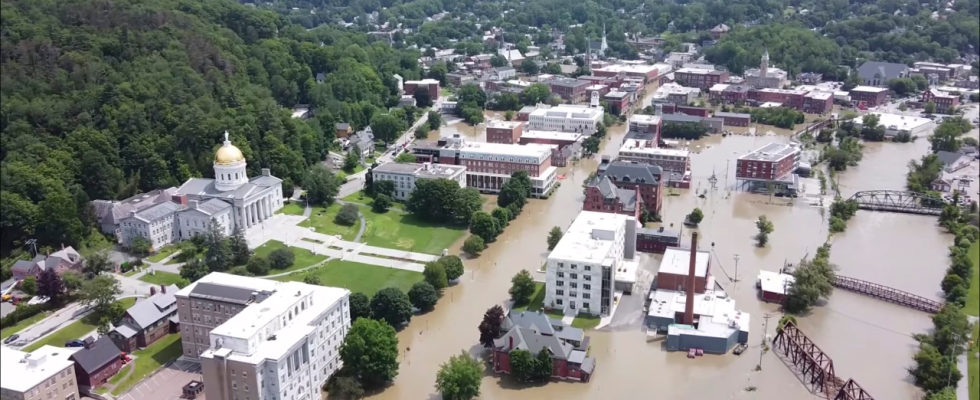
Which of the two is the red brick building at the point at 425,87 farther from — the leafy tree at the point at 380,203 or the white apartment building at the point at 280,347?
the white apartment building at the point at 280,347

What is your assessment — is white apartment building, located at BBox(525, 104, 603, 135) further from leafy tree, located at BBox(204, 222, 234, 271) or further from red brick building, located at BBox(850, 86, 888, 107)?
leafy tree, located at BBox(204, 222, 234, 271)

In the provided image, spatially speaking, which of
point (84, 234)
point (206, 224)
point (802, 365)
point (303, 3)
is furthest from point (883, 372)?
point (303, 3)

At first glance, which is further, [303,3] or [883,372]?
[303,3]

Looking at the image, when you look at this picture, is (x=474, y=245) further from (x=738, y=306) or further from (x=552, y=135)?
(x=552, y=135)

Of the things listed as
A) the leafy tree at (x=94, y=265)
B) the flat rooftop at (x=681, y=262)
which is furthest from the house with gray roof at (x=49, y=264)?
the flat rooftop at (x=681, y=262)

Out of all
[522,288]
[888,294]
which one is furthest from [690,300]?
[888,294]

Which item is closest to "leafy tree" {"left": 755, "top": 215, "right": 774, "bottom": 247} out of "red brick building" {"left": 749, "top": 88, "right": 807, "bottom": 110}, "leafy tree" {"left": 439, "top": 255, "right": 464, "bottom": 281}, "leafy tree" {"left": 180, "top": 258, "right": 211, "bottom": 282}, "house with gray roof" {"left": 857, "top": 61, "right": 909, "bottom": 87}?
"leafy tree" {"left": 439, "top": 255, "right": 464, "bottom": 281}

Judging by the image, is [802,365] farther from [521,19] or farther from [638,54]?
[521,19]
